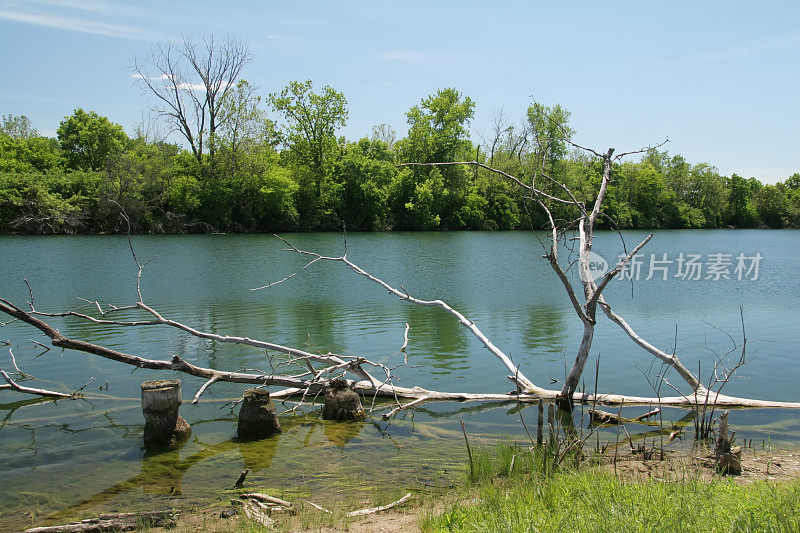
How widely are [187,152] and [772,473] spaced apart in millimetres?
60430

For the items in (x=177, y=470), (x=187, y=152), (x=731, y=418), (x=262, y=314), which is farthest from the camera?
(x=187, y=152)

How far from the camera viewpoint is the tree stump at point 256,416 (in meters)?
7.57

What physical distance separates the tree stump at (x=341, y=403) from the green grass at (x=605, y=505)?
295cm

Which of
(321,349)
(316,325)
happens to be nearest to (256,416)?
(321,349)

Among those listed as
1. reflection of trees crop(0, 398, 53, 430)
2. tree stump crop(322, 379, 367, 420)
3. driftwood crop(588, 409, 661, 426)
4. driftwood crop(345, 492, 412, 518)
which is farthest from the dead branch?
driftwood crop(588, 409, 661, 426)

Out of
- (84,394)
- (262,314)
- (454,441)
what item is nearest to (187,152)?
(262,314)

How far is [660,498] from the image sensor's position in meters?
4.41

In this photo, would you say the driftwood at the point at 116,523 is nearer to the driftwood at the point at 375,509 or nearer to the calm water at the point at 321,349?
the calm water at the point at 321,349

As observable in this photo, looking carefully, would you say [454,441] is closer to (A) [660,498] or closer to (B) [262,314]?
(A) [660,498]

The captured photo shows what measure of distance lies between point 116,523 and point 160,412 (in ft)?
7.62

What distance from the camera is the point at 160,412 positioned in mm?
7188

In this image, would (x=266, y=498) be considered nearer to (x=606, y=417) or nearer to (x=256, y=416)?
(x=256, y=416)

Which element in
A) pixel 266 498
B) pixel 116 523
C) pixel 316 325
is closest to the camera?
pixel 116 523

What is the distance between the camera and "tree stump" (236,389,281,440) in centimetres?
757
